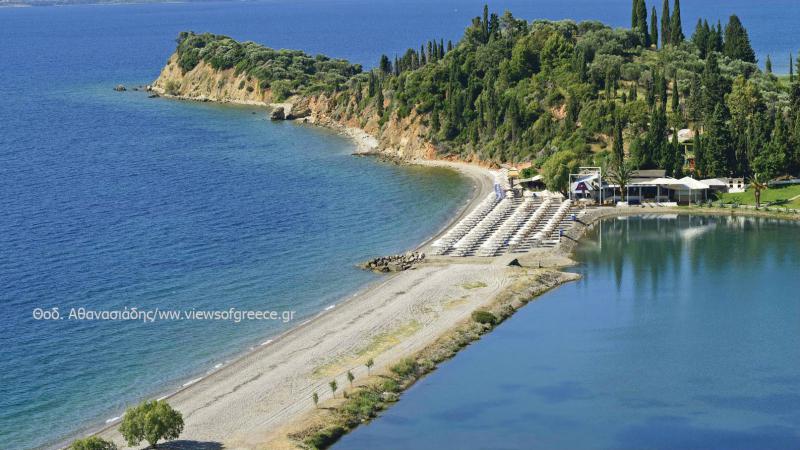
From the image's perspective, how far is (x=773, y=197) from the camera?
4963 inches

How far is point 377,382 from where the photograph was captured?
3041 inches

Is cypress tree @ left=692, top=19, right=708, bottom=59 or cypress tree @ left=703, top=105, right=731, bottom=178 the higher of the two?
cypress tree @ left=692, top=19, right=708, bottom=59

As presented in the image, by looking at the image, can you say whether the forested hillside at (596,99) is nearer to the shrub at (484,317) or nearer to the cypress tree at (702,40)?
the cypress tree at (702,40)

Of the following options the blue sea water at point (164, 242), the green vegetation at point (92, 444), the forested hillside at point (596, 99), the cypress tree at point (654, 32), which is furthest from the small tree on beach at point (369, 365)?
the cypress tree at point (654, 32)

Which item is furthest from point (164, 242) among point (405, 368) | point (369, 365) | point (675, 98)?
point (675, 98)

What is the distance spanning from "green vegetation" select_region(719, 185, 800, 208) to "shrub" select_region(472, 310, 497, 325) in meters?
46.4

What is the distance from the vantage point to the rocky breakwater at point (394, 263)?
351 feet

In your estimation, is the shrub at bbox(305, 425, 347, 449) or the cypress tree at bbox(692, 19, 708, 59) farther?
→ the cypress tree at bbox(692, 19, 708, 59)

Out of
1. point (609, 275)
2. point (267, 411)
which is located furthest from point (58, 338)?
point (609, 275)

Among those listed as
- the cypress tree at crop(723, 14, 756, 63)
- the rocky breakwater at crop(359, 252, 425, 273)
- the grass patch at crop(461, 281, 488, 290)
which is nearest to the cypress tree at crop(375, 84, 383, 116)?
the cypress tree at crop(723, 14, 756, 63)

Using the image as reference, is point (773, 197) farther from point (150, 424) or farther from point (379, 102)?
point (150, 424)

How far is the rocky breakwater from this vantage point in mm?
107000

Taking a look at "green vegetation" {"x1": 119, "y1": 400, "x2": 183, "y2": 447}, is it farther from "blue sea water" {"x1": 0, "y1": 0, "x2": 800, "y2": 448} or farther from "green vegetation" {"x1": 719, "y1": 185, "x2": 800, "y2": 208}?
"green vegetation" {"x1": 719, "y1": 185, "x2": 800, "y2": 208}

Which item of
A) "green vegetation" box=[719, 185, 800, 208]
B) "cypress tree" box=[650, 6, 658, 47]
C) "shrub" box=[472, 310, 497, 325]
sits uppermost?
"cypress tree" box=[650, 6, 658, 47]
